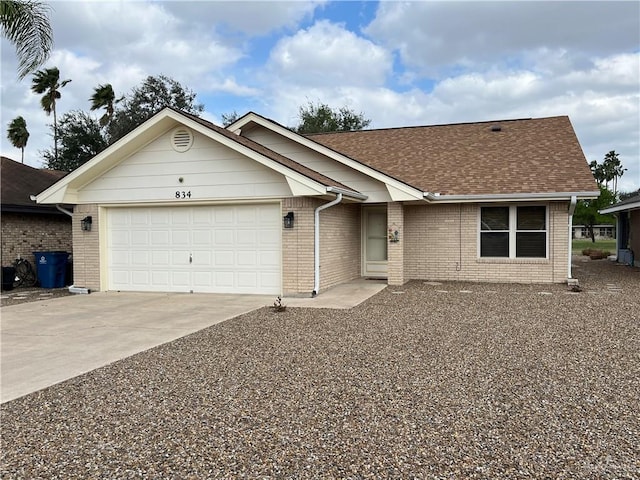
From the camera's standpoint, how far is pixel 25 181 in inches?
690

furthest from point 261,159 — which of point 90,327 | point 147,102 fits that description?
point 147,102

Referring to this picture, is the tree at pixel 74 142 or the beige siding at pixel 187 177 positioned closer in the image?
the beige siding at pixel 187 177

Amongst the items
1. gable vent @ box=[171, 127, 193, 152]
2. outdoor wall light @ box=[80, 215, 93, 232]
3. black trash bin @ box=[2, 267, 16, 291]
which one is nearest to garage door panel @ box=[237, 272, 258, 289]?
gable vent @ box=[171, 127, 193, 152]

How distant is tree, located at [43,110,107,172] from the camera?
39.0 metres

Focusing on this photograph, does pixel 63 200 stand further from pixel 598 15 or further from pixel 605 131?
pixel 605 131

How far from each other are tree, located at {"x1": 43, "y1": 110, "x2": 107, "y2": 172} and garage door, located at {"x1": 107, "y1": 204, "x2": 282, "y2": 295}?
95.3ft

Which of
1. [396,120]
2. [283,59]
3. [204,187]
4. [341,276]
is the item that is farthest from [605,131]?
[204,187]

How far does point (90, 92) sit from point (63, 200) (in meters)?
28.9

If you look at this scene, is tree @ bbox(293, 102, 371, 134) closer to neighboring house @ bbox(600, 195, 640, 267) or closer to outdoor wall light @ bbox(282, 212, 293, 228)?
neighboring house @ bbox(600, 195, 640, 267)

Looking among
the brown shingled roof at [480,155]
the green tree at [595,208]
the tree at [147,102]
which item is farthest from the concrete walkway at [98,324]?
the green tree at [595,208]

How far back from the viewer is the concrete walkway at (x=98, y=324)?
629cm

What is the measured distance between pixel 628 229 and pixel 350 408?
22907 millimetres

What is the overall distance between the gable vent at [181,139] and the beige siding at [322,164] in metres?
3.87

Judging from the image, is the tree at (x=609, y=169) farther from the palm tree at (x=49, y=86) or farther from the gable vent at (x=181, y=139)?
the gable vent at (x=181, y=139)
